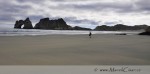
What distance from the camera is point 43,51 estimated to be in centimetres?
301

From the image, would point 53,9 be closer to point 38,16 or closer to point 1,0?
point 38,16

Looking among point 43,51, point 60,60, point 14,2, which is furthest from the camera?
point 43,51

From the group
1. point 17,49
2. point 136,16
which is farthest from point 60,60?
point 136,16

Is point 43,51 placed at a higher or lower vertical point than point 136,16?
lower

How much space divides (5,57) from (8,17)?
0.46m

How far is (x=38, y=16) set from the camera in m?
2.53

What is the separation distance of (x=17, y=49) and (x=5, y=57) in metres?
0.35

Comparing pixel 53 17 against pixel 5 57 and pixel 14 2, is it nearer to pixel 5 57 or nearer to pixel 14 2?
pixel 14 2
